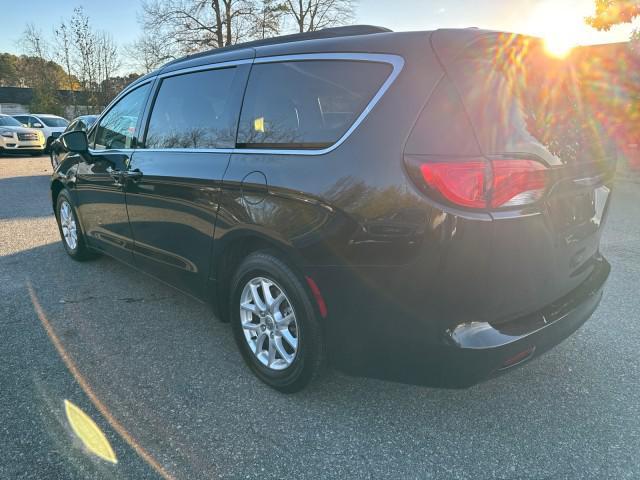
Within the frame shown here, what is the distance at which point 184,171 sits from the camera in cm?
287

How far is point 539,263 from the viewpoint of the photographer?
1.98 m

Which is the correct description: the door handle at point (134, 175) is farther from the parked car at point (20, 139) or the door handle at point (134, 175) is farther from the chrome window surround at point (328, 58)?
the parked car at point (20, 139)

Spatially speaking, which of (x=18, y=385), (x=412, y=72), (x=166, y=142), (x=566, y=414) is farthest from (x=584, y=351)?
(x=18, y=385)

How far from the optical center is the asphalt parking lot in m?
2.01

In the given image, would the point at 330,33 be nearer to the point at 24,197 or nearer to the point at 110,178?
the point at 110,178

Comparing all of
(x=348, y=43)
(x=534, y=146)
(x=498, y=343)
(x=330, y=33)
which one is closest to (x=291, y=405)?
(x=498, y=343)

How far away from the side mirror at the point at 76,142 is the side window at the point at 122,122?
104 millimetres

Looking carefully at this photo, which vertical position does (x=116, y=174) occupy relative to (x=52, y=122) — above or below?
below

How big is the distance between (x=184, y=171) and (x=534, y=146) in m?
2.01

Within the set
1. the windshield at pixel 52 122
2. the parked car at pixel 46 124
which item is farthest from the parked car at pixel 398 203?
the windshield at pixel 52 122

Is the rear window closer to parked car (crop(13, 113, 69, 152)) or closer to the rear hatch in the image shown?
the rear hatch

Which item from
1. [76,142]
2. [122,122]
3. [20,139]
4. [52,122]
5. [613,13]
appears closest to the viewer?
[122,122]

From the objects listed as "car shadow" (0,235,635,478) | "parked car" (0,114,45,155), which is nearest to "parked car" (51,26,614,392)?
"car shadow" (0,235,635,478)

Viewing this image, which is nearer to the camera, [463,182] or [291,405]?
[463,182]
